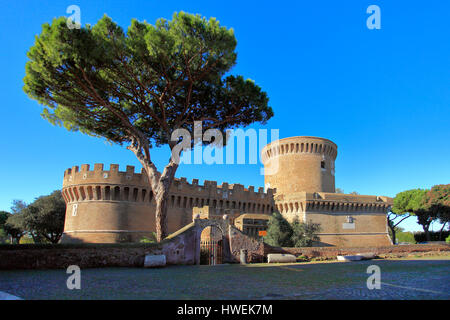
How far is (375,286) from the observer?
270 inches

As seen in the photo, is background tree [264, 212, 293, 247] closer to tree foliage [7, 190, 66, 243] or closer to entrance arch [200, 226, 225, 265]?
entrance arch [200, 226, 225, 265]

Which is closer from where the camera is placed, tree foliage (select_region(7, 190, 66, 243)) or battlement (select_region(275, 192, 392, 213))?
battlement (select_region(275, 192, 392, 213))

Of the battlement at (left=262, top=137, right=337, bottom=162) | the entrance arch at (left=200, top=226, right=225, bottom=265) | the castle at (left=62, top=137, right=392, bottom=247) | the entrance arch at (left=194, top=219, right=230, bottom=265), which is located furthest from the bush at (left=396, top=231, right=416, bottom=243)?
the entrance arch at (left=200, top=226, right=225, bottom=265)

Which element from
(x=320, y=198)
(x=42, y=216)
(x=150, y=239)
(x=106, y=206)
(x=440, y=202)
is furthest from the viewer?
(x=440, y=202)

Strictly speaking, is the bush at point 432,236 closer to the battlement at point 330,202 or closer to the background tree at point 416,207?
the background tree at point 416,207

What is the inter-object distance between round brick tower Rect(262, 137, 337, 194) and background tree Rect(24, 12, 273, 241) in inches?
678

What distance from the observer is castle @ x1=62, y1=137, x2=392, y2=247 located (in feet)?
77.6

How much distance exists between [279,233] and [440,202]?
25.1 meters

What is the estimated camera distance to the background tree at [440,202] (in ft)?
115

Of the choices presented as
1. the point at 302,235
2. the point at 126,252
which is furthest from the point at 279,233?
the point at 126,252

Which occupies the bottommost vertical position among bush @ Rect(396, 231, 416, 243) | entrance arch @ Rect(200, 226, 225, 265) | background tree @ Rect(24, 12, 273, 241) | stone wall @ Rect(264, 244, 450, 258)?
bush @ Rect(396, 231, 416, 243)

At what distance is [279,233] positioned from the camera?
21.2 meters

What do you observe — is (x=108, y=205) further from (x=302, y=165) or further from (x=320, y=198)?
(x=302, y=165)
